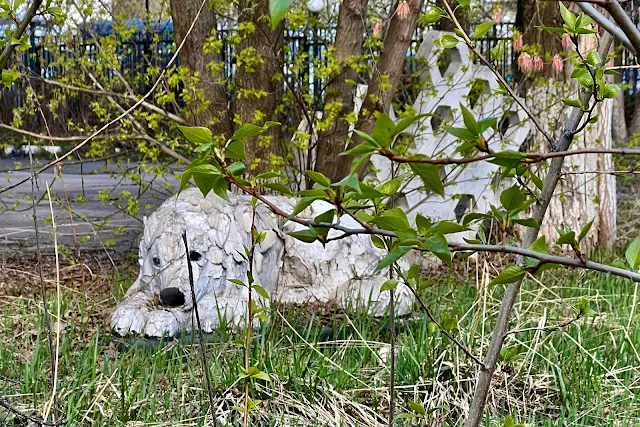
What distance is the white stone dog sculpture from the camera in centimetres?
354

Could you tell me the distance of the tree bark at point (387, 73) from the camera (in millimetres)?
4801

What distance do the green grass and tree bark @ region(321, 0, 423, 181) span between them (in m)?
1.59

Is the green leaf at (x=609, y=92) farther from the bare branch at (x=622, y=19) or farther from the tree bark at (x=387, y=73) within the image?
the tree bark at (x=387, y=73)

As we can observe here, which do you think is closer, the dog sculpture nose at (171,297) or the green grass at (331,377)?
the green grass at (331,377)

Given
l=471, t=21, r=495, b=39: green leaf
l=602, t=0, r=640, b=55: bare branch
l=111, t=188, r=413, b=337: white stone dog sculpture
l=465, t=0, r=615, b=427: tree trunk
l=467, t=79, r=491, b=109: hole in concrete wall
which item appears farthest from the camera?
l=465, t=0, r=615, b=427: tree trunk

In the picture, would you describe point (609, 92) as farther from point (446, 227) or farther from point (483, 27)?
point (446, 227)

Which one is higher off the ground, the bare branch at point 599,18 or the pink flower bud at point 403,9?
the pink flower bud at point 403,9

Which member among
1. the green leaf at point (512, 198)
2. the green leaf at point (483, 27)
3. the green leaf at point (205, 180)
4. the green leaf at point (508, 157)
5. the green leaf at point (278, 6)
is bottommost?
the green leaf at point (512, 198)

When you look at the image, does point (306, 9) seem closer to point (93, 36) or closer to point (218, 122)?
point (218, 122)

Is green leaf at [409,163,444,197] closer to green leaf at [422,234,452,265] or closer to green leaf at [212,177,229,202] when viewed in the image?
green leaf at [422,234,452,265]

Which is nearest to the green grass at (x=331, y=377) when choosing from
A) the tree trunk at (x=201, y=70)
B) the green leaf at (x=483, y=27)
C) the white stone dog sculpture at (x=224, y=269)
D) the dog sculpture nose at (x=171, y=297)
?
the white stone dog sculpture at (x=224, y=269)

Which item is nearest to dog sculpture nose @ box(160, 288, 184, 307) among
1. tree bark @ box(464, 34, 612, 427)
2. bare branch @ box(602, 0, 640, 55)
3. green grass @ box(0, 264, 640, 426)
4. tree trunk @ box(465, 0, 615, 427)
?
green grass @ box(0, 264, 640, 426)

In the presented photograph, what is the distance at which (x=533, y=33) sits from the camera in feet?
20.4

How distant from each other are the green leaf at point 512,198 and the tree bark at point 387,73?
11.7 feet
